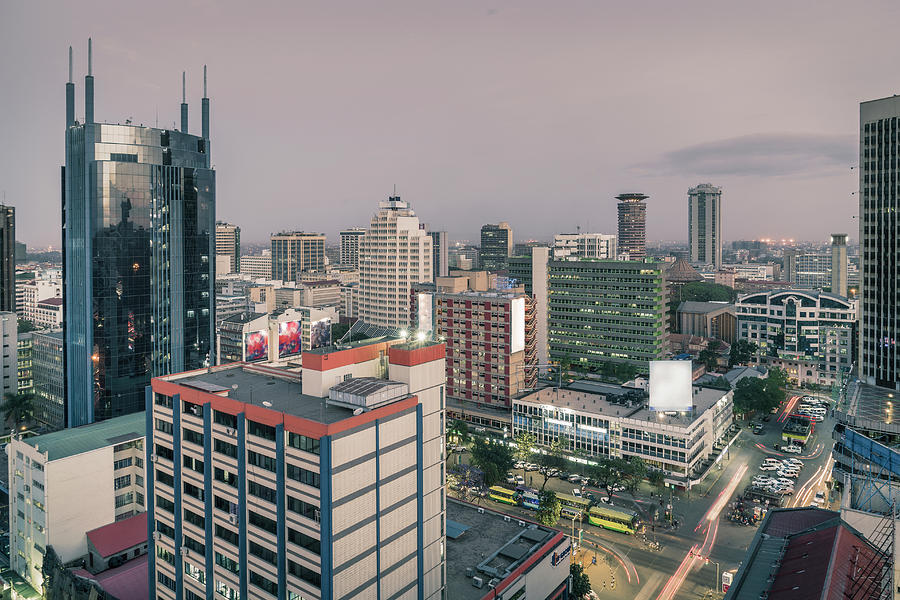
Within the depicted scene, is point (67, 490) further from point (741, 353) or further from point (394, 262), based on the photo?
point (741, 353)

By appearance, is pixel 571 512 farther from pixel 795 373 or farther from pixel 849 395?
pixel 795 373

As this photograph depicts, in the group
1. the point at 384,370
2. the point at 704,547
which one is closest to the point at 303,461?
the point at 384,370

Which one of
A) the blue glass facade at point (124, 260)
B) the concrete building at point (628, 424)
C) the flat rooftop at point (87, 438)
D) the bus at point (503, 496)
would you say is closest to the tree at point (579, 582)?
the bus at point (503, 496)

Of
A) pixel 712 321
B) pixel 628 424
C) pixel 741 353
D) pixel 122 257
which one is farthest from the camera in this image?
pixel 712 321

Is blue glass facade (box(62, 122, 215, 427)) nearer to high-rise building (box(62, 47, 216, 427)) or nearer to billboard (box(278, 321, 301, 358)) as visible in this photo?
high-rise building (box(62, 47, 216, 427))

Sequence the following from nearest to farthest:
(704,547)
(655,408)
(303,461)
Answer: (303,461) < (704,547) < (655,408)

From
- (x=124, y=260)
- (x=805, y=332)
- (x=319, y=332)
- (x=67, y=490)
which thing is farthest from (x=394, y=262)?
(x=67, y=490)

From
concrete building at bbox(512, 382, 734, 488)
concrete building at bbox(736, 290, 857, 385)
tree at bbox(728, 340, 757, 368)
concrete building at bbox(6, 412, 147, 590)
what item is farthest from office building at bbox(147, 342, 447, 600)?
concrete building at bbox(736, 290, 857, 385)
